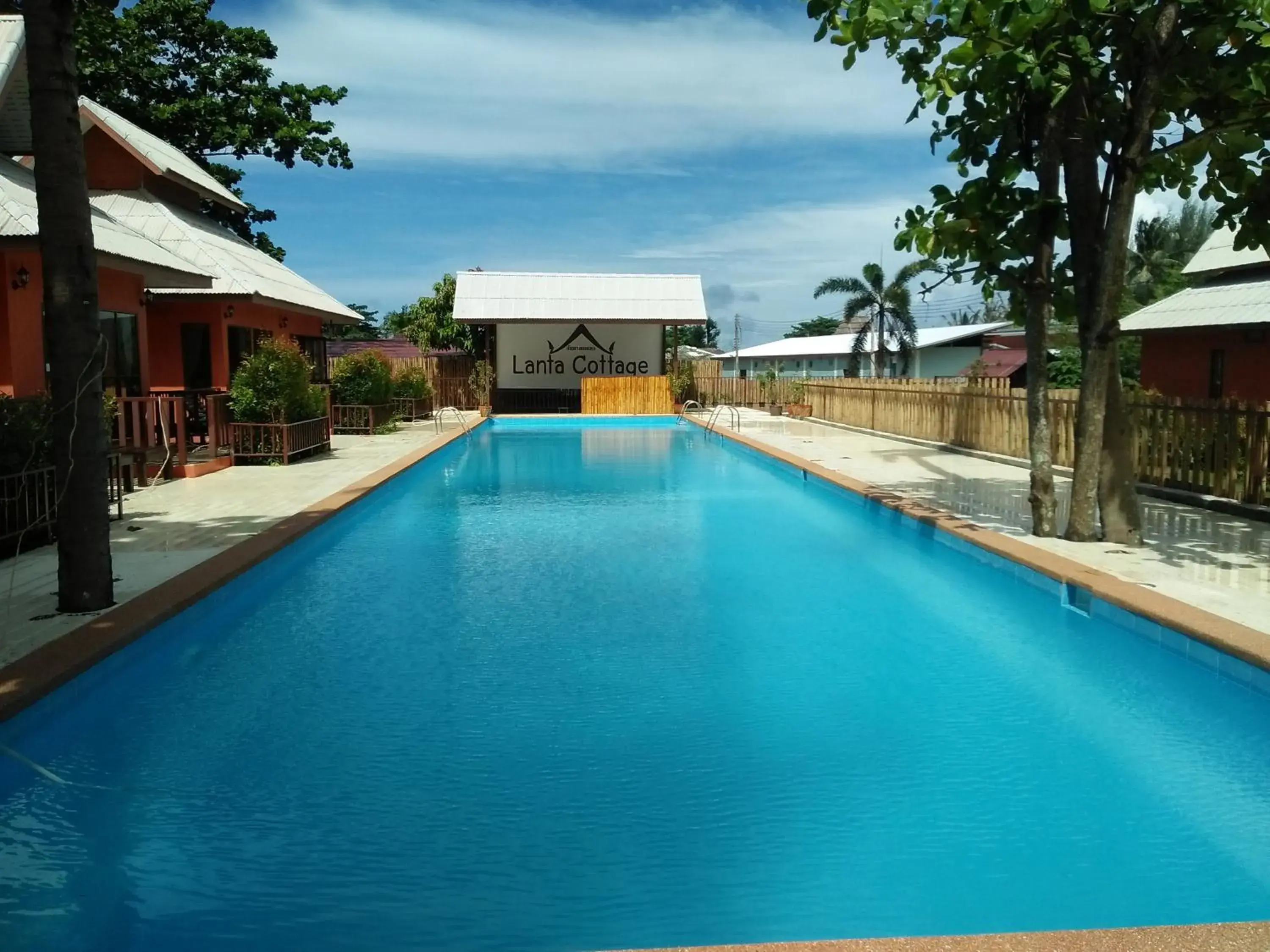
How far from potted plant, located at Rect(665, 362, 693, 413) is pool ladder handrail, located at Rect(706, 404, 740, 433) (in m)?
1.02

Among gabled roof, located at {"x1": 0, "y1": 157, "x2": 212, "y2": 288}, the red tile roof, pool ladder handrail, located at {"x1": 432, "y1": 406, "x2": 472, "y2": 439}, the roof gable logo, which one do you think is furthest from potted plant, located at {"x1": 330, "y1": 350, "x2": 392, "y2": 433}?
the red tile roof

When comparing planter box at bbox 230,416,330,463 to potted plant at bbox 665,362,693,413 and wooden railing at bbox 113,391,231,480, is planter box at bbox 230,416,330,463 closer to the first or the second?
wooden railing at bbox 113,391,231,480

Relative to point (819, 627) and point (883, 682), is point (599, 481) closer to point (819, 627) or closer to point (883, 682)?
point (819, 627)

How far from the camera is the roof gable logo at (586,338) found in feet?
113

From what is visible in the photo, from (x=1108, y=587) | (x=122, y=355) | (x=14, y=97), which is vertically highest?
(x=14, y=97)

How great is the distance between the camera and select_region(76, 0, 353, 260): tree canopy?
27422mm

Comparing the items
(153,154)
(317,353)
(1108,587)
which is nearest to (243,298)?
(153,154)

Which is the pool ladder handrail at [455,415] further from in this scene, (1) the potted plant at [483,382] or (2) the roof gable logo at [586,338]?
(2) the roof gable logo at [586,338]

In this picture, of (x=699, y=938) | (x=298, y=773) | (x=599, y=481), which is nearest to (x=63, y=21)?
(x=298, y=773)

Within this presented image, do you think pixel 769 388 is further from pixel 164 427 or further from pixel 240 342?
pixel 164 427

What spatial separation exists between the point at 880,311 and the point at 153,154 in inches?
1320

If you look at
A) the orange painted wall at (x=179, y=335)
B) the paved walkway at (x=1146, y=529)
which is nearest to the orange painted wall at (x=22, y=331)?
the orange painted wall at (x=179, y=335)

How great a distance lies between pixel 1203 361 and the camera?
16562 millimetres

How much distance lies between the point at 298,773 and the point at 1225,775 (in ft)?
13.9
